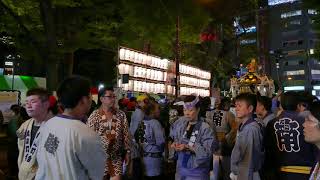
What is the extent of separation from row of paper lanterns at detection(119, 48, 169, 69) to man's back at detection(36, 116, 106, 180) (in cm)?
1260

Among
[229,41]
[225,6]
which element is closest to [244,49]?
[229,41]

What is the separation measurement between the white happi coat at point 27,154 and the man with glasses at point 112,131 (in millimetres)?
1228

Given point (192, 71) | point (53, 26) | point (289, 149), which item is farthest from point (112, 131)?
point (192, 71)

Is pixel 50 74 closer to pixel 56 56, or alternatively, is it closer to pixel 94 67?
pixel 56 56

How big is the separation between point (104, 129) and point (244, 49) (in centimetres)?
4357

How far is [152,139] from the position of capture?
7.89 meters

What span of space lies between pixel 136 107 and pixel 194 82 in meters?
17.5

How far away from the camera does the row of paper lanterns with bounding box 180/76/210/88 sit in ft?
83.4

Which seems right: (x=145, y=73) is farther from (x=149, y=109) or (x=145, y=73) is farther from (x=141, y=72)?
(x=149, y=109)

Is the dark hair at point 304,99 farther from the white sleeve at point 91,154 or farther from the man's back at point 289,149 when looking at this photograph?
the white sleeve at point 91,154

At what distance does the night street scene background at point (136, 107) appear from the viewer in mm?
3512

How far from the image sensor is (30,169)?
14.3ft

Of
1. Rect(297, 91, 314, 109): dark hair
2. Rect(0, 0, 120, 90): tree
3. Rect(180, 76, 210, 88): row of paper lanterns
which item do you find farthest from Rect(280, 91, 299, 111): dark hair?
Rect(180, 76, 210, 88): row of paper lanterns

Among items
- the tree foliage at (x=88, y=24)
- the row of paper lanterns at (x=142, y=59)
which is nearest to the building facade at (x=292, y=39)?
the tree foliage at (x=88, y=24)
